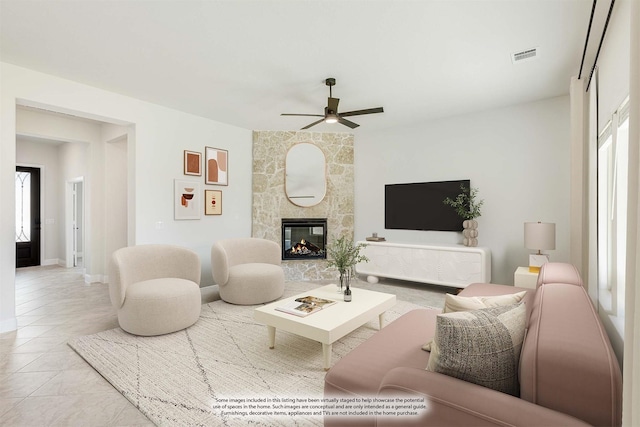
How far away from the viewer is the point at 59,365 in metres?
2.45

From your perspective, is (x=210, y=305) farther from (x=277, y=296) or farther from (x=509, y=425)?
(x=509, y=425)

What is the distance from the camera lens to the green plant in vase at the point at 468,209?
4438 mm

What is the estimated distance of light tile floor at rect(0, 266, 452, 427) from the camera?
1864 mm

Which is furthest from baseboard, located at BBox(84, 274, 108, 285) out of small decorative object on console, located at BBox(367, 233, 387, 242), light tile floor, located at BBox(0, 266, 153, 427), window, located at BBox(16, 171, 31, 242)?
small decorative object on console, located at BBox(367, 233, 387, 242)

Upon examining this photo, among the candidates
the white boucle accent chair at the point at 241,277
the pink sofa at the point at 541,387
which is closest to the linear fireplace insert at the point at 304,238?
the white boucle accent chair at the point at 241,277

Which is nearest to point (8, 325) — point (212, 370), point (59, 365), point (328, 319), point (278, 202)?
point (59, 365)

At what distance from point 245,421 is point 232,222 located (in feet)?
12.4

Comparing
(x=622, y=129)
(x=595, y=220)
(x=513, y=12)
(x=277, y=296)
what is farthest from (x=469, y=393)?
(x=277, y=296)

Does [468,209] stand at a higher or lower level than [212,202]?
lower

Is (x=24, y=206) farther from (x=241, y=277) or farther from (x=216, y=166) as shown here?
(x=241, y=277)

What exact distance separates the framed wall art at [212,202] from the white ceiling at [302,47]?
1.42 meters

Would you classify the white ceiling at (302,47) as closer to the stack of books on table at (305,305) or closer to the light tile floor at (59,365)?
the stack of books on table at (305,305)

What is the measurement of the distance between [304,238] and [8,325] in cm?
380

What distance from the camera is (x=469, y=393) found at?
1030mm
